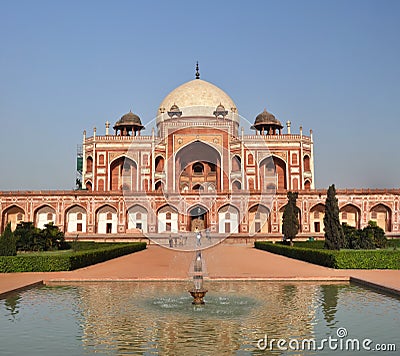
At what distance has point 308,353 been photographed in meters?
4.85

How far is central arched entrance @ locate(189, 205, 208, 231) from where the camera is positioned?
32841mm

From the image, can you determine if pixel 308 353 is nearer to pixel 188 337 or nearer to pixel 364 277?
pixel 188 337

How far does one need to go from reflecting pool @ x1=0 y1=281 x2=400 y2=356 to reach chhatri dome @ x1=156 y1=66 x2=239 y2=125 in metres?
31.2

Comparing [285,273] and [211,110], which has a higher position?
[211,110]

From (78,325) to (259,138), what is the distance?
31.5 metres

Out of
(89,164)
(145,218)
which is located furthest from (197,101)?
(145,218)

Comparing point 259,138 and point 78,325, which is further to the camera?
point 259,138

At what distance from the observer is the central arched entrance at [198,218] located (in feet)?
108

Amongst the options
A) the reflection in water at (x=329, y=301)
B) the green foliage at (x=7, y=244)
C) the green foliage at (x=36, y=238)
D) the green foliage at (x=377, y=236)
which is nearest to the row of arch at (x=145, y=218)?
the green foliage at (x=377, y=236)

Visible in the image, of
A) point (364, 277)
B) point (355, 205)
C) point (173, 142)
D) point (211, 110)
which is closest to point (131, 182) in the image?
point (173, 142)

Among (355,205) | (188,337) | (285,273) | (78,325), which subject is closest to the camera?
(188,337)

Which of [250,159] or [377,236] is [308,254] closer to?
[377,236]

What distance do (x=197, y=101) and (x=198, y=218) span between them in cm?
1099

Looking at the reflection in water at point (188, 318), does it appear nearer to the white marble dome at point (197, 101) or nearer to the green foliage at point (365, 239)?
the green foliage at point (365, 239)
